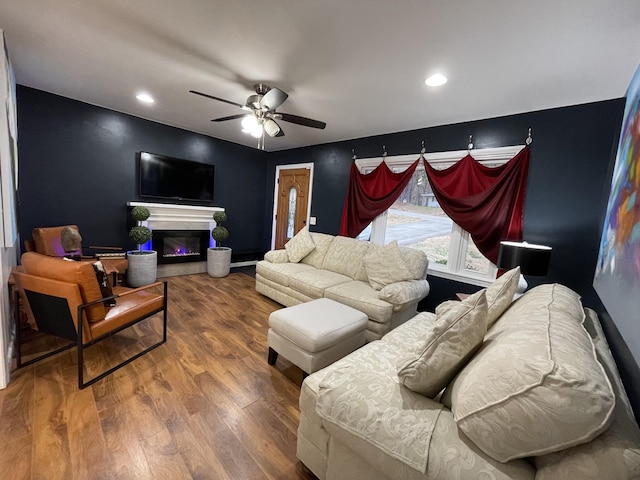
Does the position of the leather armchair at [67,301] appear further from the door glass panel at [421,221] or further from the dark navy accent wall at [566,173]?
the dark navy accent wall at [566,173]

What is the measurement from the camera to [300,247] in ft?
13.1

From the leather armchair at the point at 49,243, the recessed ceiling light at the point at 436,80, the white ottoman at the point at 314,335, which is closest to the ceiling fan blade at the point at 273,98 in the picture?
the recessed ceiling light at the point at 436,80

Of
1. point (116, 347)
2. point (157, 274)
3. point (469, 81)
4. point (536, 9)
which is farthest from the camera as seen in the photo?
point (157, 274)

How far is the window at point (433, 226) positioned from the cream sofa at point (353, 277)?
462mm

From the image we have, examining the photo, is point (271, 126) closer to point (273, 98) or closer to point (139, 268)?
point (273, 98)

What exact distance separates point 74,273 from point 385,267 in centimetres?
272

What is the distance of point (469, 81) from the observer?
2193 mm

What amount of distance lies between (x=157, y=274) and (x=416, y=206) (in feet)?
14.2

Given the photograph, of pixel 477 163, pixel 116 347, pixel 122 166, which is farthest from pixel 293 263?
pixel 122 166

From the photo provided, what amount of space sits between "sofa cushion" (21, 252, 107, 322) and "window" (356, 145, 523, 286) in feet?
11.1

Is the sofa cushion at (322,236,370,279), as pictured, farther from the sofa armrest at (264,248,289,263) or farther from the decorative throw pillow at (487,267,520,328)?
the decorative throw pillow at (487,267,520,328)

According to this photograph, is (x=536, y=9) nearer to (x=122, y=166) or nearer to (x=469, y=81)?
(x=469, y=81)

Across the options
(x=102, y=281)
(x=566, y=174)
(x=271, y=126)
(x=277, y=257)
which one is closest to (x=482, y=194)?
(x=566, y=174)

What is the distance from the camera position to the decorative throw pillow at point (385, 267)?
2.91 meters
